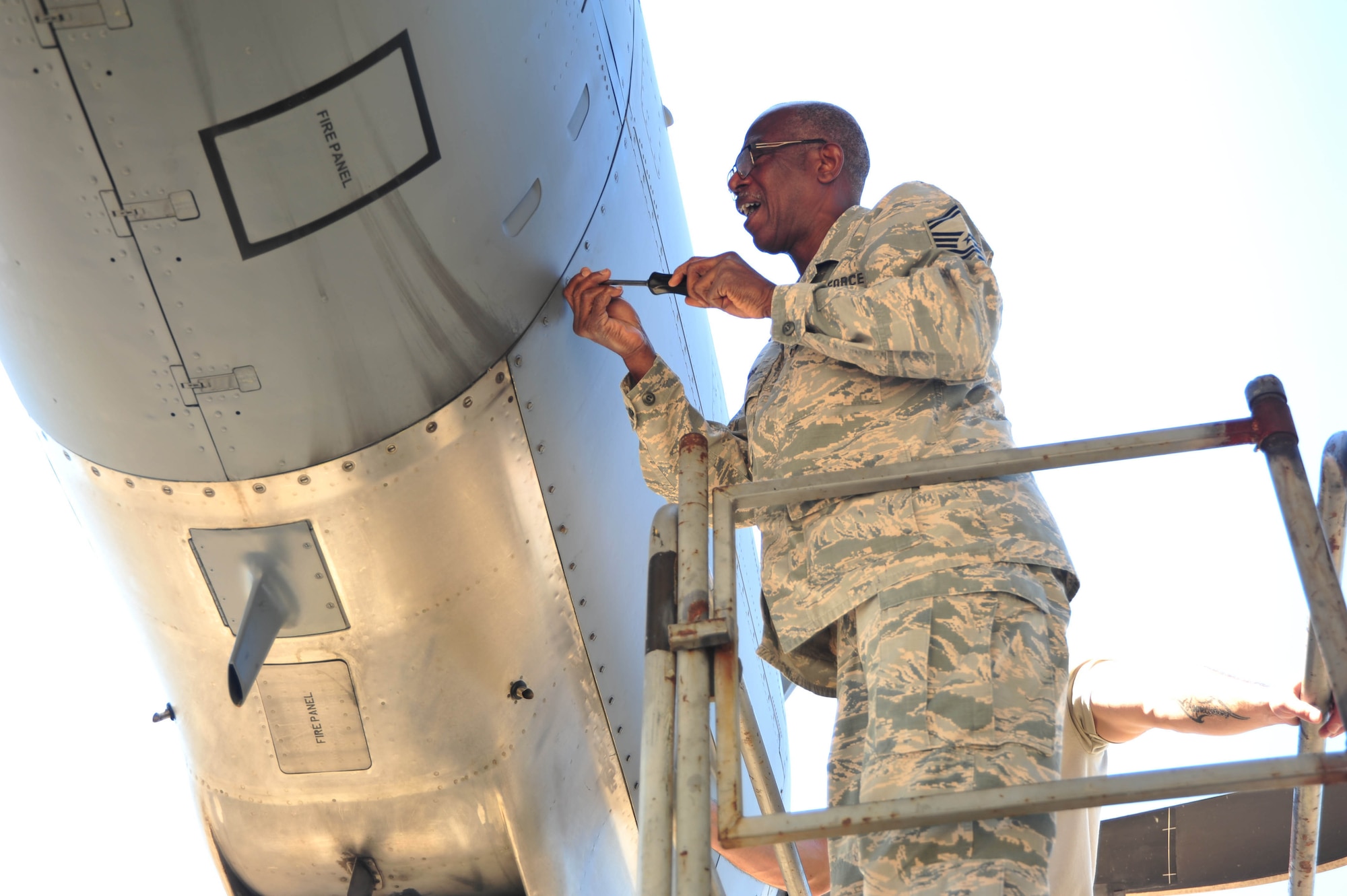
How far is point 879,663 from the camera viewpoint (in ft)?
7.10

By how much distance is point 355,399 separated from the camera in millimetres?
2469

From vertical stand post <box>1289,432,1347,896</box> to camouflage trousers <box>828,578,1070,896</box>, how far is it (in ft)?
1.53

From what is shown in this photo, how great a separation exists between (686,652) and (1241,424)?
3.72ft

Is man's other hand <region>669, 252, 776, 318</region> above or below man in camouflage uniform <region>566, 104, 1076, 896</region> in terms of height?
above

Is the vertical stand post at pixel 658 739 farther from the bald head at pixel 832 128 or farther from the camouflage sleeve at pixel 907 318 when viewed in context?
the bald head at pixel 832 128

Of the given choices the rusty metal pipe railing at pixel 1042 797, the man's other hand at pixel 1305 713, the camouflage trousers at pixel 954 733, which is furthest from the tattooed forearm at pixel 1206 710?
the rusty metal pipe railing at pixel 1042 797

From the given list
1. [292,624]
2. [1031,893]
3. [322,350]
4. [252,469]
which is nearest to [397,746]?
[292,624]

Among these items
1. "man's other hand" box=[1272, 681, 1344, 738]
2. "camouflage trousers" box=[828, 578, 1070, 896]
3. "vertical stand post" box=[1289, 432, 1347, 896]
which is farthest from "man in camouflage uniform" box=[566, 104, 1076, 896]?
"man's other hand" box=[1272, 681, 1344, 738]

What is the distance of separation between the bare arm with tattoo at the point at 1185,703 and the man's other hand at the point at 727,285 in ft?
5.04

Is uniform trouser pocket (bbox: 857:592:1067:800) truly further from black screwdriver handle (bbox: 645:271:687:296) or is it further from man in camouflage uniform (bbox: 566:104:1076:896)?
black screwdriver handle (bbox: 645:271:687:296)

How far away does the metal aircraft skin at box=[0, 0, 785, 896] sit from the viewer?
2.07 m

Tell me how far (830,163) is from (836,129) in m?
0.13

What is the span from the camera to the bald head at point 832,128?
318cm

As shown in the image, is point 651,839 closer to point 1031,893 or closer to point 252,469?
point 1031,893
